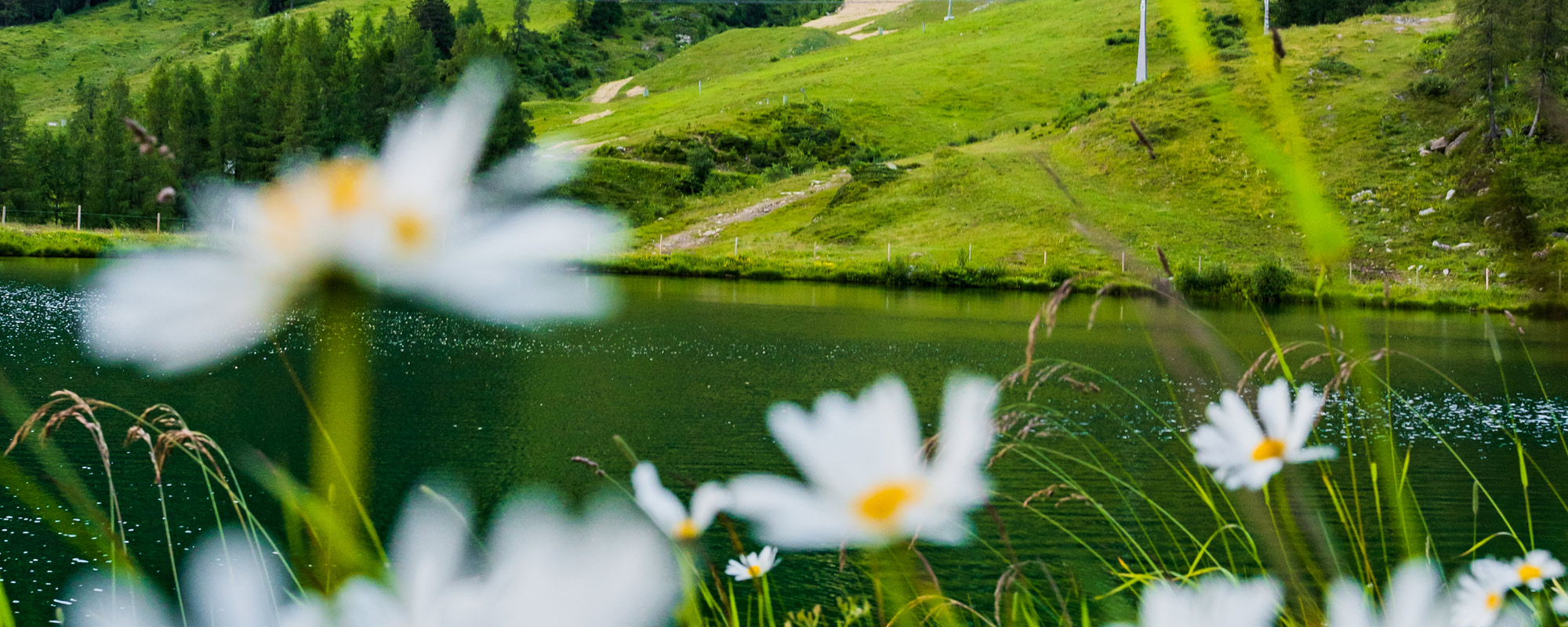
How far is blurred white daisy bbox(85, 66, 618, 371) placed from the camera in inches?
20.2

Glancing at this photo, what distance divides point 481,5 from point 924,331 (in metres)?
97.3

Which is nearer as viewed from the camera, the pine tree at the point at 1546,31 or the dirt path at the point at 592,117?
the pine tree at the point at 1546,31

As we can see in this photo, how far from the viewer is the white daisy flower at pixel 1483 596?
996 mm

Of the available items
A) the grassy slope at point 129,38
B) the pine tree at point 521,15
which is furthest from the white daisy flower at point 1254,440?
the pine tree at point 521,15

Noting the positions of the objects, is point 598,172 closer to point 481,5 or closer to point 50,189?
point 50,189

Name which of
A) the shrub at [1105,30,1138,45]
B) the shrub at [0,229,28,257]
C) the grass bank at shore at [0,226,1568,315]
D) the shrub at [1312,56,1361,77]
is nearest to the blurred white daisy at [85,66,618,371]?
the grass bank at shore at [0,226,1568,315]

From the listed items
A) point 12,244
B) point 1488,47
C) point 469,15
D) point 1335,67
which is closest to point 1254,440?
point 1488,47

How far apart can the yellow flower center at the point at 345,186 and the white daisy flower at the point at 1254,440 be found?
580mm

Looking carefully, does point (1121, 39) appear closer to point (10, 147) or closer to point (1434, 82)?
point (10, 147)

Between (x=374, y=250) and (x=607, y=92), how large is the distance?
80995 mm

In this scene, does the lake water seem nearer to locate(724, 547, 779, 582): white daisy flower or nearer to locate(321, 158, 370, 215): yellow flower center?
locate(724, 547, 779, 582): white daisy flower

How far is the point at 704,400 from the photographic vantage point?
11453 millimetres

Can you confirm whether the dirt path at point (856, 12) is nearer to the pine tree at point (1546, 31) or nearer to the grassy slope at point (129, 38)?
the grassy slope at point (129, 38)

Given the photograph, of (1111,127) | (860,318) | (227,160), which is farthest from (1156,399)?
(1111,127)
